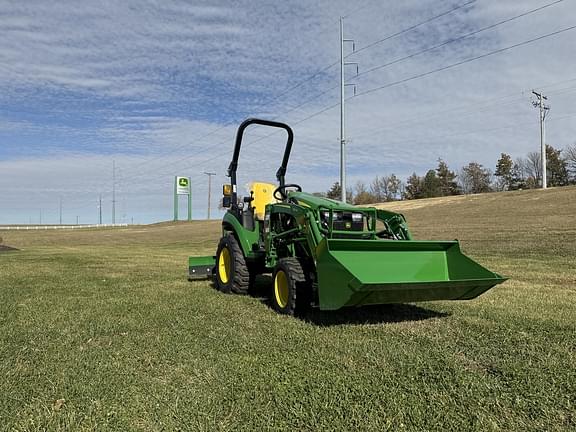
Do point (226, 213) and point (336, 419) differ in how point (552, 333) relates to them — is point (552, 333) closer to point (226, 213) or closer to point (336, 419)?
point (336, 419)

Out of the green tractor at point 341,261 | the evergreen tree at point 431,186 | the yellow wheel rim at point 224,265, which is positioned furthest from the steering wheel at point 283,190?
the evergreen tree at point 431,186

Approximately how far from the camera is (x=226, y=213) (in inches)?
356

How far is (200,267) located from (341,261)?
4622mm

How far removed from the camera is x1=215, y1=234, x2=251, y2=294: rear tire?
783 cm

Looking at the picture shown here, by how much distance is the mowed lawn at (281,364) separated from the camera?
3125mm

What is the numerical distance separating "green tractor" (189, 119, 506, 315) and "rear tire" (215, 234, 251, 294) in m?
0.02

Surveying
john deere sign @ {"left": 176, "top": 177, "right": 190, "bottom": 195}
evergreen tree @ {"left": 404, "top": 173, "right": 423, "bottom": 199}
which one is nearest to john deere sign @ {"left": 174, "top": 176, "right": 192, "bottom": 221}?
john deere sign @ {"left": 176, "top": 177, "right": 190, "bottom": 195}

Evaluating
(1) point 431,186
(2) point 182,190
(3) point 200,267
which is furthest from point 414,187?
(3) point 200,267

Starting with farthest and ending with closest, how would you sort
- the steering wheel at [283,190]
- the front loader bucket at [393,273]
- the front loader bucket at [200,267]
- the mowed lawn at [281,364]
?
1. the front loader bucket at [200,267]
2. the steering wheel at [283,190]
3. the front loader bucket at [393,273]
4. the mowed lawn at [281,364]

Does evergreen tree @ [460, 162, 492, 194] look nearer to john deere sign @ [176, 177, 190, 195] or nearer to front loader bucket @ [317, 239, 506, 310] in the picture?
john deere sign @ [176, 177, 190, 195]

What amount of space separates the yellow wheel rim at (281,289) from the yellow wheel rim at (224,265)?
2.01 meters

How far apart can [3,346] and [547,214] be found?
2605 cm

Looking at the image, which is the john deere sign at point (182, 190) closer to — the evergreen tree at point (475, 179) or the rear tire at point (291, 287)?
the evergreen tree at point (475, 179)

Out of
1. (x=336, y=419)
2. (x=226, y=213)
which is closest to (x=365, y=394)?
(x=336, y=419)
